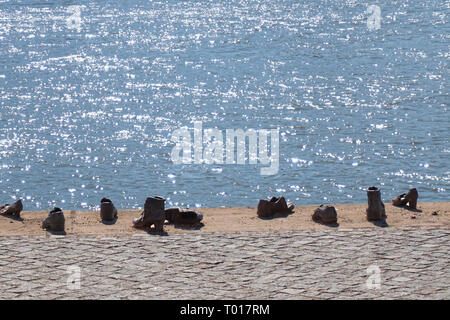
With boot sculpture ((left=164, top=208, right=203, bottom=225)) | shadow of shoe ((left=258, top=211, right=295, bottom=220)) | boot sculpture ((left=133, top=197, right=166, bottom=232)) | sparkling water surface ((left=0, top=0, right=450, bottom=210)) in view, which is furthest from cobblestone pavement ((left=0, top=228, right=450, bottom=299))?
sparkling water surface ((left=0, top=0, right=450, bottom=210))

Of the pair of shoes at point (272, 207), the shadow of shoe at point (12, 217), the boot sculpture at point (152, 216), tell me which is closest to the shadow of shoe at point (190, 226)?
the boot sculpture at point (152, 216)

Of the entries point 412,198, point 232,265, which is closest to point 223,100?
point 412,198

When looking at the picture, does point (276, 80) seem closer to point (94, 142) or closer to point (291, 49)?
Result: point (291, 49)

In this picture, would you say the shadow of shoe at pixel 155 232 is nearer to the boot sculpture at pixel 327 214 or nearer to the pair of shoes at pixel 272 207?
the pair of shoes at pixel 272 207

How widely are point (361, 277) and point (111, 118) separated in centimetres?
1874

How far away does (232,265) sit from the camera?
38.9 ft

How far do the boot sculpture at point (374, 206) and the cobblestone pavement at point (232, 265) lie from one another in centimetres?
48

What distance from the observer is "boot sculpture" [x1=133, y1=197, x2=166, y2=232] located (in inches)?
529

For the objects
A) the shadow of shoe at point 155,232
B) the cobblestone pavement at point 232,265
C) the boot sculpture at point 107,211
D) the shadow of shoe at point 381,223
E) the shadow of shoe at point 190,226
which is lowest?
the cobblestone pavement at point 232,265

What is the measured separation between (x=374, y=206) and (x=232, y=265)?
9.56ft

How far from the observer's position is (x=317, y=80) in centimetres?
3359

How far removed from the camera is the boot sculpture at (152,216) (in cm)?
1345

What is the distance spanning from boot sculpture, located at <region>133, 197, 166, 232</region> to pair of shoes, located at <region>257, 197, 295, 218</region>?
1.58 meters

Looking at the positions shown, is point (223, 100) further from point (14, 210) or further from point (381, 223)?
point (381, 223)
